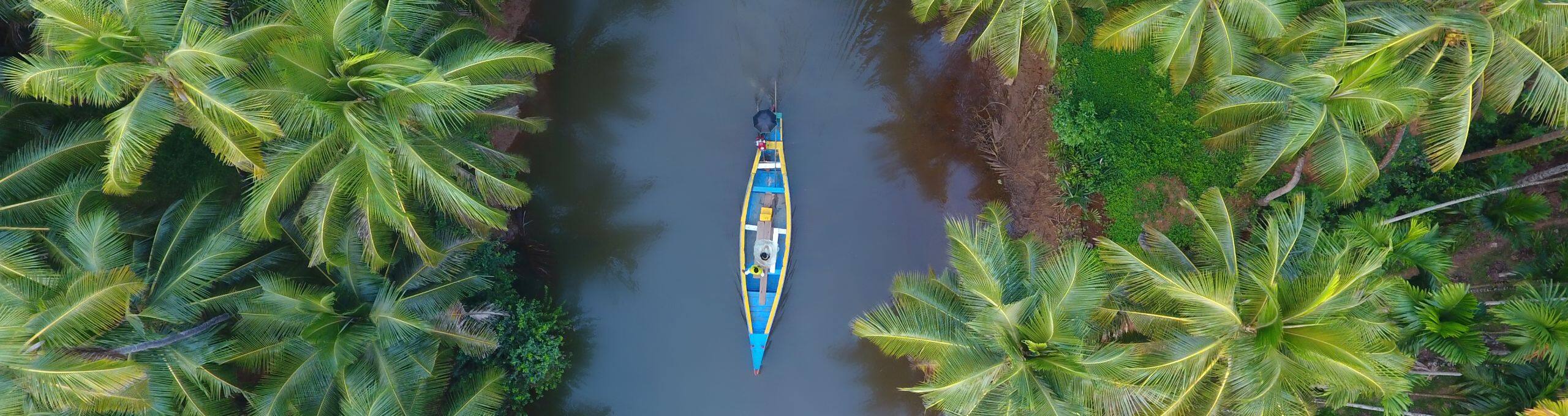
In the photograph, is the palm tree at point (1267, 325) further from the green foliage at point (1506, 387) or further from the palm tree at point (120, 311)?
the palm tree at point (120, 311)

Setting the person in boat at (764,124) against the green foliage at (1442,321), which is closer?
the green foliage at (1442,321)

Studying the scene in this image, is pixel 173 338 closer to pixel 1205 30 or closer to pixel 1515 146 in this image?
pixel 1205 30

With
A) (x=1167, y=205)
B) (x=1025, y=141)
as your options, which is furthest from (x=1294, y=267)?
(x=1025, y=141)

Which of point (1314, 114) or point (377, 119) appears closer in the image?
point (377, 119)

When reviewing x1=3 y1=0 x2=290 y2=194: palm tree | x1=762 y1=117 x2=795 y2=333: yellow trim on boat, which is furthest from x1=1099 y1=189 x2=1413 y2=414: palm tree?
Answer: x1=3 y1=0 x2=290 y2=194: palm tree

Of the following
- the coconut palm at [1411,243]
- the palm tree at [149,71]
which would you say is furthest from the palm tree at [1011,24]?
the palm tree at [149,71]

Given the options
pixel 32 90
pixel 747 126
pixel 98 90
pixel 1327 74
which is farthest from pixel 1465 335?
pixel 32 90
